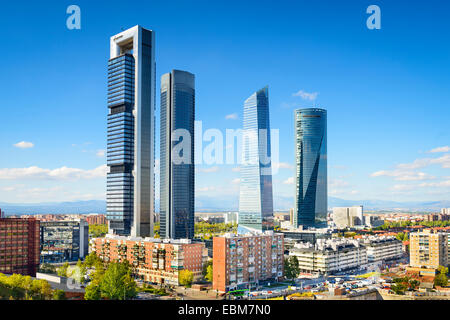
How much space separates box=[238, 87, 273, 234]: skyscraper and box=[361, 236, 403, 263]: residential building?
37.1ft

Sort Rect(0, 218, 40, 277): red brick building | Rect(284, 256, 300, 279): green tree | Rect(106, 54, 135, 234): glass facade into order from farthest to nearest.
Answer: Rect(106, 54, 135, 234): glass facade < Rect(284, 256, 300, 279): green tree < Rect(0, 218, 40, 277): red brick building

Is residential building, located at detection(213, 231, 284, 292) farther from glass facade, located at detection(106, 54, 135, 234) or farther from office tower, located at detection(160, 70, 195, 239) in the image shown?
office tower, located at detection(160, 70, 195, 239)

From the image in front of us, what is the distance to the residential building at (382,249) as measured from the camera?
83.1 ft

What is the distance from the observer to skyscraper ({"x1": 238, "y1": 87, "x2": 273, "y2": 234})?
36.8 metres

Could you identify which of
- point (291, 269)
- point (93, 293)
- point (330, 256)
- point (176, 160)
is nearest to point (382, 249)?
point (330, 256)

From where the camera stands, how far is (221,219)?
56.5 m

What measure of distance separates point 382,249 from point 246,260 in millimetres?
11866

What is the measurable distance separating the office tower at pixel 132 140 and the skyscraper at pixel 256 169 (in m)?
11.0

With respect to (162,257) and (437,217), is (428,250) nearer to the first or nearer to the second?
(162,257)

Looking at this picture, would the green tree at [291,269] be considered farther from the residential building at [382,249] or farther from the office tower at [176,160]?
the office tower at [176,160]

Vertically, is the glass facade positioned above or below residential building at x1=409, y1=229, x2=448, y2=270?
above

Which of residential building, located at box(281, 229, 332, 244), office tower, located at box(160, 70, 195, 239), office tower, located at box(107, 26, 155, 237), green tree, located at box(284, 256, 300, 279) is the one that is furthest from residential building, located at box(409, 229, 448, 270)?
office tower, located at box(160, 70, 195, 239)

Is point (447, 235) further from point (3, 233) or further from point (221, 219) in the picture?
point (221, 219)
